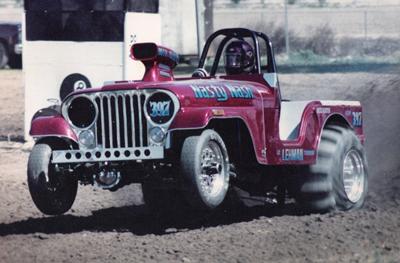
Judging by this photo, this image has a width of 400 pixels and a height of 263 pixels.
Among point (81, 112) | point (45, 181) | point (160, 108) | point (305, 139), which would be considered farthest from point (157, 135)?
point (305, 139)

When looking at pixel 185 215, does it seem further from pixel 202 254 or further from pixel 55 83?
pixel 55 83

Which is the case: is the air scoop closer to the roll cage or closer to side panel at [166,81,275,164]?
side panel at [166,81,275,164]

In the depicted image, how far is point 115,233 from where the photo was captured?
33.1 feet

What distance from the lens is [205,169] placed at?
9812mm

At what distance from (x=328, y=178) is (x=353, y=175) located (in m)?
0.74

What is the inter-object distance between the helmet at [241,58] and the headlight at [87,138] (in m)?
1.97

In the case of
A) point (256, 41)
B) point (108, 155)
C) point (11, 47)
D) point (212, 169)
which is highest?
point (256, 41)

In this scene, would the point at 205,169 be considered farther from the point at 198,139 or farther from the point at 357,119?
the point at 357,119

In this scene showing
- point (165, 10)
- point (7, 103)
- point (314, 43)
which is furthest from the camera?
point (314, 43)

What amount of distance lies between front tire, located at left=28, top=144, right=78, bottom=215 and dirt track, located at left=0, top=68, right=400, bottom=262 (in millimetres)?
279

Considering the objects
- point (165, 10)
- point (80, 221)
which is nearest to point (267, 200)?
point (80, 221)

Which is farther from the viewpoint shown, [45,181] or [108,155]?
[45,181]

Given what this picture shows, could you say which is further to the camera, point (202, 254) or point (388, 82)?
point (388, 82)

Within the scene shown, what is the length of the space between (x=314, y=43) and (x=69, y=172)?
80.0 feet
